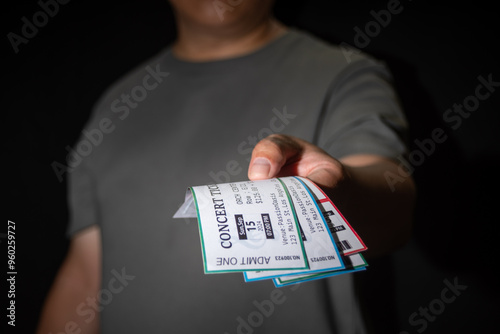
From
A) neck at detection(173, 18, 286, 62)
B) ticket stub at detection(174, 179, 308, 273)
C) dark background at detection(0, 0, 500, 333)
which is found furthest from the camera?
dark background at detection(0, 0, 500, 333)

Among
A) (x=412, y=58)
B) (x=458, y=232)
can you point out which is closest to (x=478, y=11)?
(x=412, y=58)

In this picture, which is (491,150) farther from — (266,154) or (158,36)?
(158,36)

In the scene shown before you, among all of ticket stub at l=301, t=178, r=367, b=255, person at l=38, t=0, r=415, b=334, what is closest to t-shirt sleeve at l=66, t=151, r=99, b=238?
person at l=38, t=0, r=415, b=334

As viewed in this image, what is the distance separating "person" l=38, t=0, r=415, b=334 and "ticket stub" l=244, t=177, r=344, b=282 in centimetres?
12

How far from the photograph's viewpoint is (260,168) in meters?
0.42

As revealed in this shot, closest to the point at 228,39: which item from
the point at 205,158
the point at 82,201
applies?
the point at 205,158

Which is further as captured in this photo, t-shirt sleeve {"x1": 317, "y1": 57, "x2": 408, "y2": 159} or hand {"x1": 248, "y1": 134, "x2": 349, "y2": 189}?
t-shirt sleeve {"x1": 317, "y1": 57, "x2": 408, "y2": 159}

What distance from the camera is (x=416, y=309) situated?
1244 millimetres

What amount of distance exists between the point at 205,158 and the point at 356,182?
1.40 ft

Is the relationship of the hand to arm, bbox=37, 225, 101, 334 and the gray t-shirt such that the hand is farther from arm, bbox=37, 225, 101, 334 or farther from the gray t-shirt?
Result: arm, bbox=37, 225, 101, 334

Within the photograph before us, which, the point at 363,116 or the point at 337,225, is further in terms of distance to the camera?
the point at 363,116

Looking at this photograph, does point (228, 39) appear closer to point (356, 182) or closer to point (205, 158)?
point (205, 158)

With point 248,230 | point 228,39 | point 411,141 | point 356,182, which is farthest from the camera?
point 411,141

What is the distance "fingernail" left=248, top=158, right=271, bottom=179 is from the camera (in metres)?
0.42
